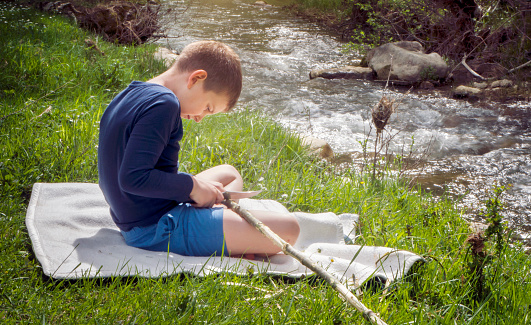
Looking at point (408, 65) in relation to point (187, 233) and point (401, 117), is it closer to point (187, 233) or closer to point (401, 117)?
point (401, 117)

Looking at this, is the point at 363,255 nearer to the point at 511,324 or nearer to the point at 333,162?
the point at 511,324

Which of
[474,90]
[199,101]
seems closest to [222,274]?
[199,101]

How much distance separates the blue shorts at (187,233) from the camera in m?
2.51

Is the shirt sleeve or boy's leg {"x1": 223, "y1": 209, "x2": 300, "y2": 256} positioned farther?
boy's leg {"x1": 223, "y1": 209, "x2": 300, "y2": 256}

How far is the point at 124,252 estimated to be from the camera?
2494mm

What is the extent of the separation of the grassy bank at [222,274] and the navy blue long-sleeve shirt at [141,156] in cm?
40

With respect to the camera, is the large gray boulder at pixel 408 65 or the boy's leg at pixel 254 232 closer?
the boy's leg at pixel 254 232

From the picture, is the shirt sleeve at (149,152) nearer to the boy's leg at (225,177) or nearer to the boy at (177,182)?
the boy at (177,182)

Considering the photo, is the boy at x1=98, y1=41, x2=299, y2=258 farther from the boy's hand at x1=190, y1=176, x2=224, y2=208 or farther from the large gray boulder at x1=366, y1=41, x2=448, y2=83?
the large gray boulder at x1=366, y1=41, x2=448, y2=83

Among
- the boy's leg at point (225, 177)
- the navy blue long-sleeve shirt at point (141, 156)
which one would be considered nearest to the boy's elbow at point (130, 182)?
the navy blue long-sleeve shirt at point (141, 156)

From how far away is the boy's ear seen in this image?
2426mm

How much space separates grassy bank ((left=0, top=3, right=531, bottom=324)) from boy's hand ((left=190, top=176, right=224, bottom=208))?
42 cm

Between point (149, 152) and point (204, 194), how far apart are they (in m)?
0.42

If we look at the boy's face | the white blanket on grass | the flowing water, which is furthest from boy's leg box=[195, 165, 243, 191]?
the flowing water
